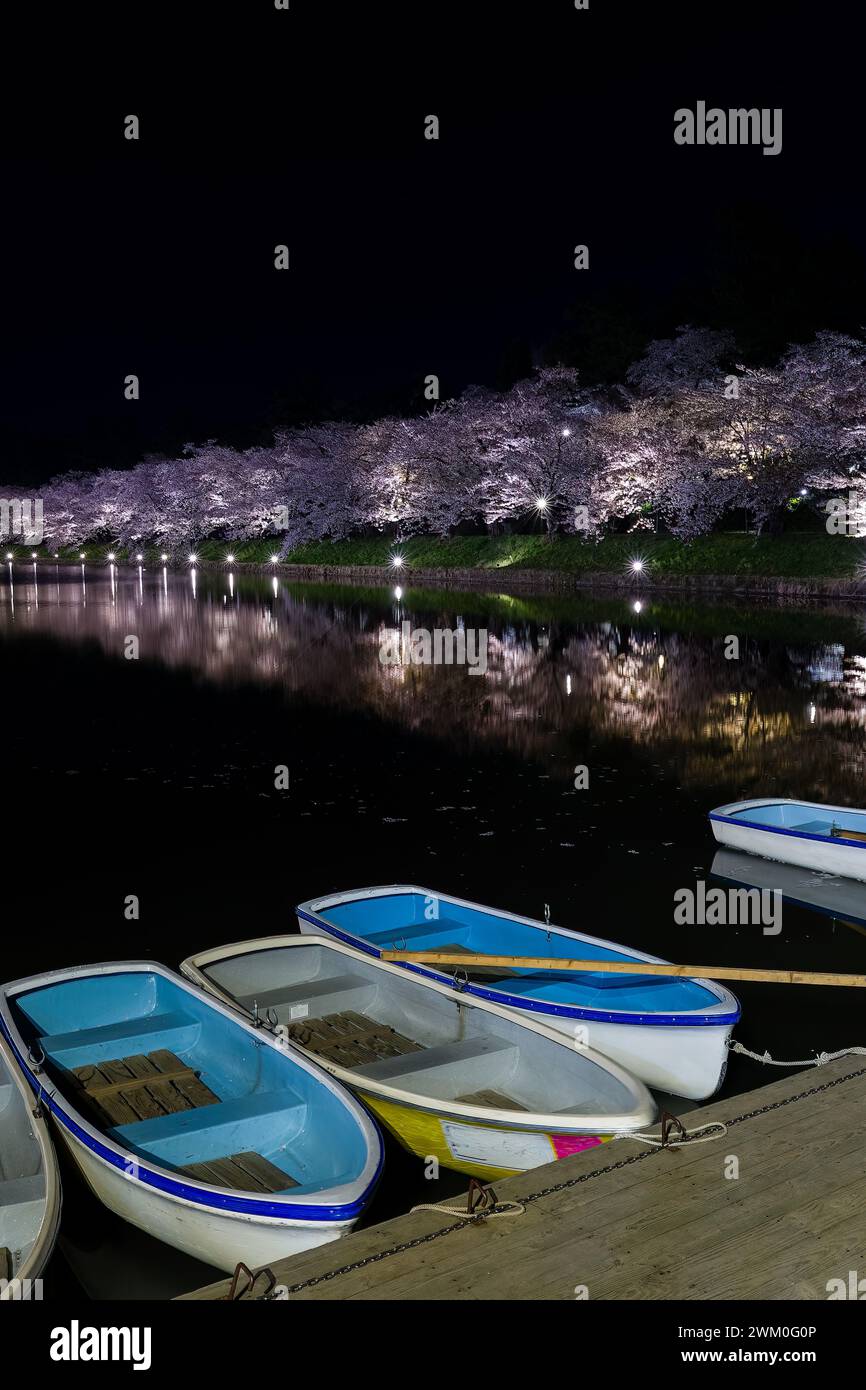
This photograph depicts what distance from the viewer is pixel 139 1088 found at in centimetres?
678

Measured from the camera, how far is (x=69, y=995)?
7.78m

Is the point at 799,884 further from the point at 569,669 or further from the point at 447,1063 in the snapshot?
the point at 569,669

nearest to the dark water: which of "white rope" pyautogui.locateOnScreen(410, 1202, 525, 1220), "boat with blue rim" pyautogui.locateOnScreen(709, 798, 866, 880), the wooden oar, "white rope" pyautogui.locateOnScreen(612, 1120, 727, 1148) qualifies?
"boat with blue rim" pyautogui.locateOnScreen(709, 798, 866, 880)

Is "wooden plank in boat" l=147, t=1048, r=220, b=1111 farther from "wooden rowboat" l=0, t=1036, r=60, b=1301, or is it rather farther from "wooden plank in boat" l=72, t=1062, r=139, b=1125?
"wooden rowboat" l=0, t=1036, r=60, b=1301

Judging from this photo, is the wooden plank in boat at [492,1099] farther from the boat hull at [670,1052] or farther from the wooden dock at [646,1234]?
the wooden dock at [646,1234]

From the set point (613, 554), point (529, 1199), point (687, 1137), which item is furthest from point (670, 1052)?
point (613, 554)

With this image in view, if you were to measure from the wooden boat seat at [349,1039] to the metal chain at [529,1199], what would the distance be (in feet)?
7.09

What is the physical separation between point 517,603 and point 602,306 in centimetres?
2529

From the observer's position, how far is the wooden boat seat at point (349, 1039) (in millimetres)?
7266

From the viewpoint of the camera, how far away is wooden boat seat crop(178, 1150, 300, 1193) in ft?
18.6

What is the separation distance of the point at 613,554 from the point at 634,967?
5088 centimetres

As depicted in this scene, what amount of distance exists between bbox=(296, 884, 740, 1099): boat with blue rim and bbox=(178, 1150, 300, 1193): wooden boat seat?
2.08 m

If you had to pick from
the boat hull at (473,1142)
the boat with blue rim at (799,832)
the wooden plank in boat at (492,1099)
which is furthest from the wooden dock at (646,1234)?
the boat with blue rim at (799,832)
